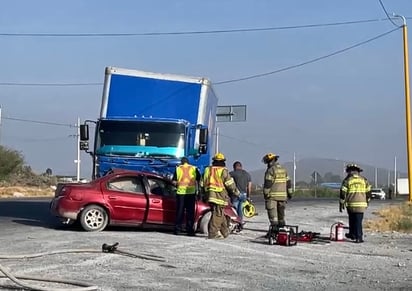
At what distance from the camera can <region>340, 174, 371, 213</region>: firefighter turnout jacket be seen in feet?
60.8

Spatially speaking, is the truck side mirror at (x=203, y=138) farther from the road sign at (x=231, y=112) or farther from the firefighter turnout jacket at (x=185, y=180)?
the road sign at (x=231, y=112)

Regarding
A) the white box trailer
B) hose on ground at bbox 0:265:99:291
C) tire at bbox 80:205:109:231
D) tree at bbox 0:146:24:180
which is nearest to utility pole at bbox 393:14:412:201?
tire at bbox 80:205:109:231

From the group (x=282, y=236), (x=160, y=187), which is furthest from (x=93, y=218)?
(x=282, y=236)

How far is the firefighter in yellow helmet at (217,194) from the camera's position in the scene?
57.5ft

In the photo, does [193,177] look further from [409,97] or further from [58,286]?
[409,97]

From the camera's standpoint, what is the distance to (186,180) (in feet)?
60.2

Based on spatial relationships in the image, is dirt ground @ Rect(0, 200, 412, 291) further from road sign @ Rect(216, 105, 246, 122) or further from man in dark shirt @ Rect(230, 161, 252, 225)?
road sign @ Rect(216, 105, 246, 122)

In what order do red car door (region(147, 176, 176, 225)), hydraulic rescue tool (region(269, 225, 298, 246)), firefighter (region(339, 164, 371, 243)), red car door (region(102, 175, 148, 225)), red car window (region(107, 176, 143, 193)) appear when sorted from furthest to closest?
red car window (region(107, 176, 143, 193))
red car door (region(147, 176, 176, 225))
red car door (region(102, 175, 148, 225))
firefighter (region(339, 164, 371, 243))
hydraulic rescue tool (region(269, 225, 298, 246))

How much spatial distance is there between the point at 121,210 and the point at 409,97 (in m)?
17.7

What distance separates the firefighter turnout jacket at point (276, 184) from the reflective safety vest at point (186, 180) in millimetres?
1609

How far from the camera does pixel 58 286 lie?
1036 centimetres

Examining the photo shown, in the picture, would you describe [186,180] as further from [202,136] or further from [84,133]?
[84,133]

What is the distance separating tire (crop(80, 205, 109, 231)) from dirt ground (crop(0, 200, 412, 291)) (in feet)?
0.75

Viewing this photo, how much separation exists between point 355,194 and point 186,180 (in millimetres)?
Answer: 3730
